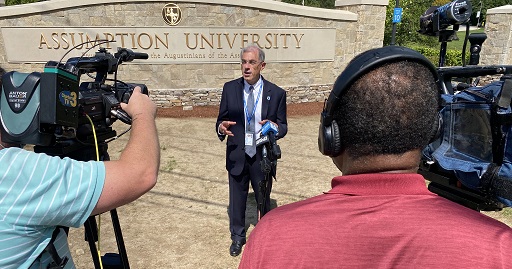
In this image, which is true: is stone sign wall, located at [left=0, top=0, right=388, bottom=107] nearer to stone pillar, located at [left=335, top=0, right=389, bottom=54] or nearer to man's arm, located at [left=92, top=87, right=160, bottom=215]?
stone pillar, located at [left=335, top=0, right=389, bottom=54]

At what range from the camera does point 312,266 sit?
788 millimetres

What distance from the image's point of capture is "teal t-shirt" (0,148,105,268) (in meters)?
1.03

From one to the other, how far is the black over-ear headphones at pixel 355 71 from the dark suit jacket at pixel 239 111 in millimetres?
2329

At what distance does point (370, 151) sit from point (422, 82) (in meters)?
0.23

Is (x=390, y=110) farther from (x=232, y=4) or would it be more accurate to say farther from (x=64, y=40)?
(x=64, y=40)

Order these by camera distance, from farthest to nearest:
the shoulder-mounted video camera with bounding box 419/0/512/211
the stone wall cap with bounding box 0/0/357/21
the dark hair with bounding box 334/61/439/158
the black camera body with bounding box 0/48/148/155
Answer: the stone wall cap with bounding box 0/0/357/21, the shoulder-mounted video camera with bounding box 419/0/512/211, the black camera body with bounding box 0/48/148/155, the dark hair with bounding box 334/61/439/158

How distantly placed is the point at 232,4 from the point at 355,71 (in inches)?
335

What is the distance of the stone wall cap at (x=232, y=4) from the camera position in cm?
812

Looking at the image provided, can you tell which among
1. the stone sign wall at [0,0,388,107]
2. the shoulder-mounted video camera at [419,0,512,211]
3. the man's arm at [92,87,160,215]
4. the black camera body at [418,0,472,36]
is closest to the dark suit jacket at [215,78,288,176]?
the black camera body at [418,0,472,36]

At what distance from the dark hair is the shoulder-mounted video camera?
84cm

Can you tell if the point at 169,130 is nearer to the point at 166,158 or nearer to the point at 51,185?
the point at 166,158

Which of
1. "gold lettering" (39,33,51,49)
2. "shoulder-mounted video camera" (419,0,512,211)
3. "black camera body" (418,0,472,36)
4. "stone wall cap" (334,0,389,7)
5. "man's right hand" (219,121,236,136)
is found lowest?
"man's right hand" (219,121,236,136)

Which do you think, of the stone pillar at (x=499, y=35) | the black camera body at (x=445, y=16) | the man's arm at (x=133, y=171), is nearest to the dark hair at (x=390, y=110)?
the man's arm at (x=133, y=171)

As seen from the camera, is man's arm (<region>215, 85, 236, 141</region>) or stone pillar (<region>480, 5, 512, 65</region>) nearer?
man's arm (<region>215, 85, 236, 141</region>)
